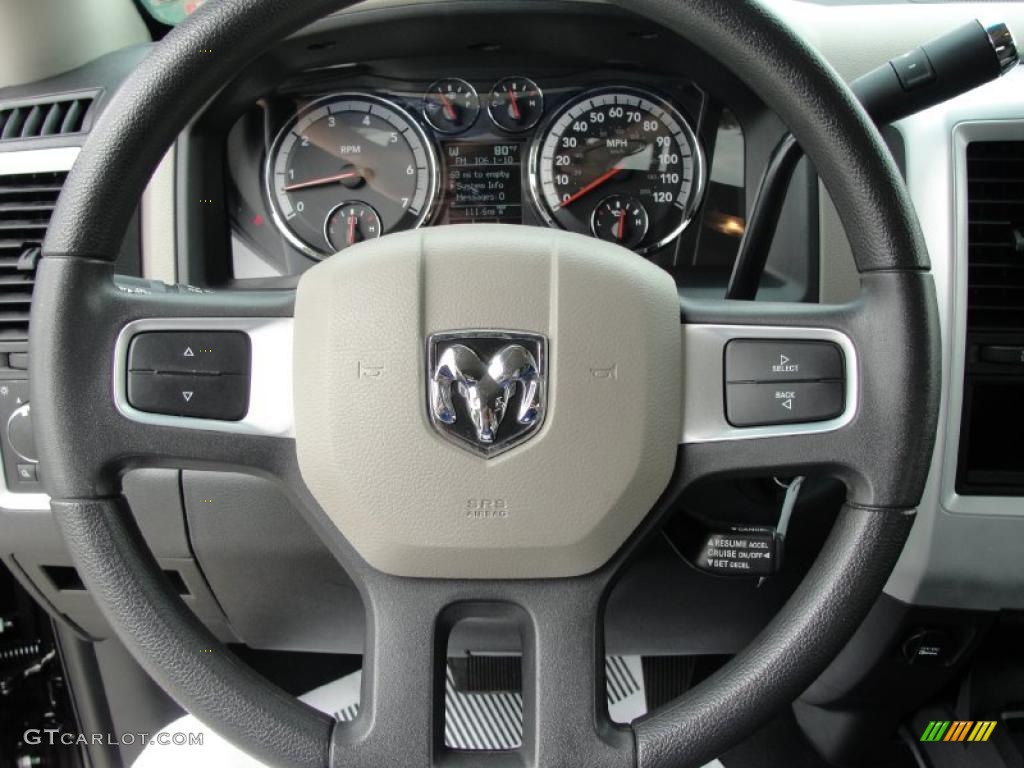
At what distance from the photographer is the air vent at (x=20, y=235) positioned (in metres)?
1.29

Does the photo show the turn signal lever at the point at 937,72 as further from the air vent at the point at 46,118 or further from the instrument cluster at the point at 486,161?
the air vent at the point at 46,118

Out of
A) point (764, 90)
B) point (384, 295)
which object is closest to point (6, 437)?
point (384, 295)

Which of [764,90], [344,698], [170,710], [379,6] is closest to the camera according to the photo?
[764,90]

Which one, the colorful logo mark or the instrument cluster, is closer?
the instrument cluster

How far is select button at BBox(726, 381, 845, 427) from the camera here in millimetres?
879

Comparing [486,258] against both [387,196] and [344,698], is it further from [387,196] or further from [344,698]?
[344,698]

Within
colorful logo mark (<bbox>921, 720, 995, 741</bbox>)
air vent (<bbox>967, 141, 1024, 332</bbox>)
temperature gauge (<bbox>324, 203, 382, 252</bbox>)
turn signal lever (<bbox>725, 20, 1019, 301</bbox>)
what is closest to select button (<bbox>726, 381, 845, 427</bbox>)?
turn signal lever (<bbox>725, 20, 1019, 301</bbox>)

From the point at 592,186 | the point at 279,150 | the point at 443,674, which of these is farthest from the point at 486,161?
the point at 443,674

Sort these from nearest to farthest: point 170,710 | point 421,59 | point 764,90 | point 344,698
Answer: point 764,90, point 421,59, point 344,698, point 170,710

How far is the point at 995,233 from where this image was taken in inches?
46.8

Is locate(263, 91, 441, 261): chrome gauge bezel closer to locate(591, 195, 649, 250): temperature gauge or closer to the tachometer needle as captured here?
the tachometer needle

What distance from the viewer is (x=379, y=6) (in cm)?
123

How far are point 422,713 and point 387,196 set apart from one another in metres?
0.74

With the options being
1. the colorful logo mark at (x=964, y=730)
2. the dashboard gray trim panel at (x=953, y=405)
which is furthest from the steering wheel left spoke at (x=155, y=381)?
the colorful logo mark at (x=964, y=730)
